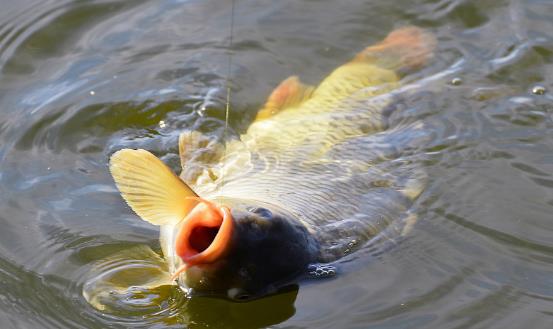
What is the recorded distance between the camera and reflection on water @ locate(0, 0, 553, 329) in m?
3.84

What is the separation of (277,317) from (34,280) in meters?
0.97

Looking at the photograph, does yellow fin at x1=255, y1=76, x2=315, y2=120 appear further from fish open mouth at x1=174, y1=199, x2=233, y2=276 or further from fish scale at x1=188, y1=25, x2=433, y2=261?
fish open mouth at x1=174, y1=199, x2=233, y2=276

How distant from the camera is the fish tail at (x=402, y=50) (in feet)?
19.1

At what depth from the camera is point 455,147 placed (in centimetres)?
507

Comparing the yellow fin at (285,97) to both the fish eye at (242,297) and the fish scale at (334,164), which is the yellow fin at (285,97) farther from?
the fish eye at (242,297)

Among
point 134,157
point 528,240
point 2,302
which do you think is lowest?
point 528,240

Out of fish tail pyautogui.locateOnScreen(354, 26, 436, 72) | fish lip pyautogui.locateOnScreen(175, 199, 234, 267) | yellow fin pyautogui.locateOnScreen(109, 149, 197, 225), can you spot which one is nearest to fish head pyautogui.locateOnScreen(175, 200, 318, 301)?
fish lip pyautogui.locateOnScreen(175, 199, 234, 267)

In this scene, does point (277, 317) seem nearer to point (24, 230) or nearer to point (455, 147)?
point (24, 230)

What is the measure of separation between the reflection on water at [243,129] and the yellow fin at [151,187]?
38 centimetres

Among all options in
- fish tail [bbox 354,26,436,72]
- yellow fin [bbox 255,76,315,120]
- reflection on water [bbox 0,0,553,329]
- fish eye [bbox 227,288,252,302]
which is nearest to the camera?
fish eye [bbox 227,288,252,302]

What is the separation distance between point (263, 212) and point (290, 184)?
0.70m

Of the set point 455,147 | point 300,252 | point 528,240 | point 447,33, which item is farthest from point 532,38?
point 300,252

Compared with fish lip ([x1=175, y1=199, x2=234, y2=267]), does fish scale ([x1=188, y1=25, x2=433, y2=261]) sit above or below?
below

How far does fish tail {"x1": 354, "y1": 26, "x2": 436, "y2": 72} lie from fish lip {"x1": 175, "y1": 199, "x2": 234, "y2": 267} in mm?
2698
